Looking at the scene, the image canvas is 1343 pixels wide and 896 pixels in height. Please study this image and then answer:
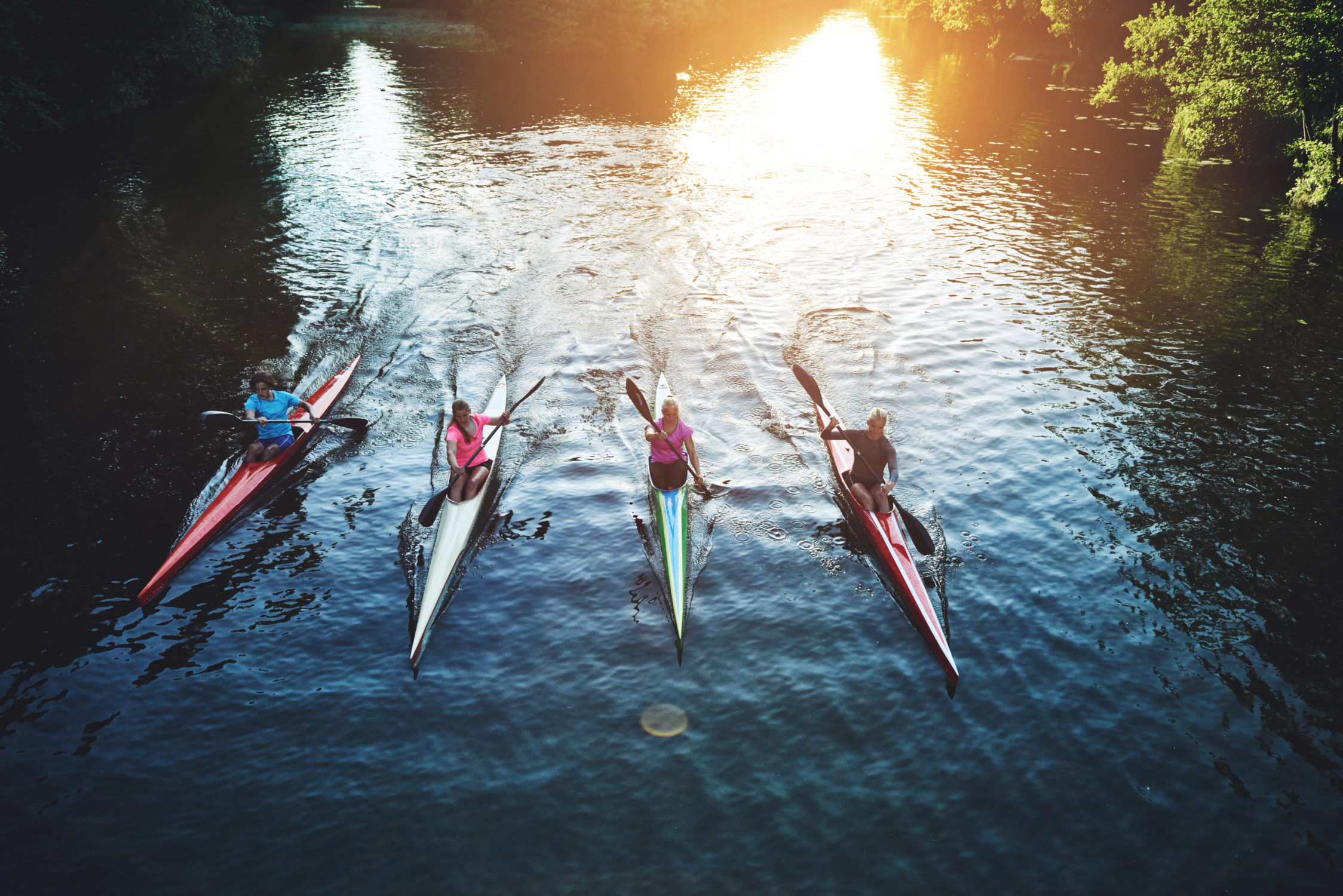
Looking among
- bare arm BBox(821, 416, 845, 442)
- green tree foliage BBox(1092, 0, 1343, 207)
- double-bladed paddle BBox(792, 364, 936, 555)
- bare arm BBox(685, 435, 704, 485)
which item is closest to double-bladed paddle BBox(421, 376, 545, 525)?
bare arm BBox(685, 435, 704, 485)

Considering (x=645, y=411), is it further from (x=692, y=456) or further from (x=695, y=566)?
(x=695, y=566)

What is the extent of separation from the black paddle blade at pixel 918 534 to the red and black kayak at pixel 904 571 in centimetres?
14

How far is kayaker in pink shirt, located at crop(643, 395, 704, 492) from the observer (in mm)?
10133

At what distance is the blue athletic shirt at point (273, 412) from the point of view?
442 inches

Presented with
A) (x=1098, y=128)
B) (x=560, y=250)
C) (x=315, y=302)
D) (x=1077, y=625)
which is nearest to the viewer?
(x=1077, y=625)

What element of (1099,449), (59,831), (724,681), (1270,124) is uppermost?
(1270,124)

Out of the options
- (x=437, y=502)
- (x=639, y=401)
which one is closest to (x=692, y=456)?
(x=639, y=401)

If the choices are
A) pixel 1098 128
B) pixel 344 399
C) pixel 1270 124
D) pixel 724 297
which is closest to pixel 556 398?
Answer: pixel 344 399

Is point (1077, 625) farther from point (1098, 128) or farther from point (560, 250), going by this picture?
point (1098, 128)

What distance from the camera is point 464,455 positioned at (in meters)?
10.3

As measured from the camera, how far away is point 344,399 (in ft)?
43.9

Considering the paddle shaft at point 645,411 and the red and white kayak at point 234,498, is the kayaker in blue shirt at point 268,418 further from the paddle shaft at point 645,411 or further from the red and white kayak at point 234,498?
the paddle shaft at point 645,411

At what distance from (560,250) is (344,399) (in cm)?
887

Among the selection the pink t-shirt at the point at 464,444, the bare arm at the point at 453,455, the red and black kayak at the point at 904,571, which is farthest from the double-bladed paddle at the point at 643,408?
the bare arm at the point at 453,455
